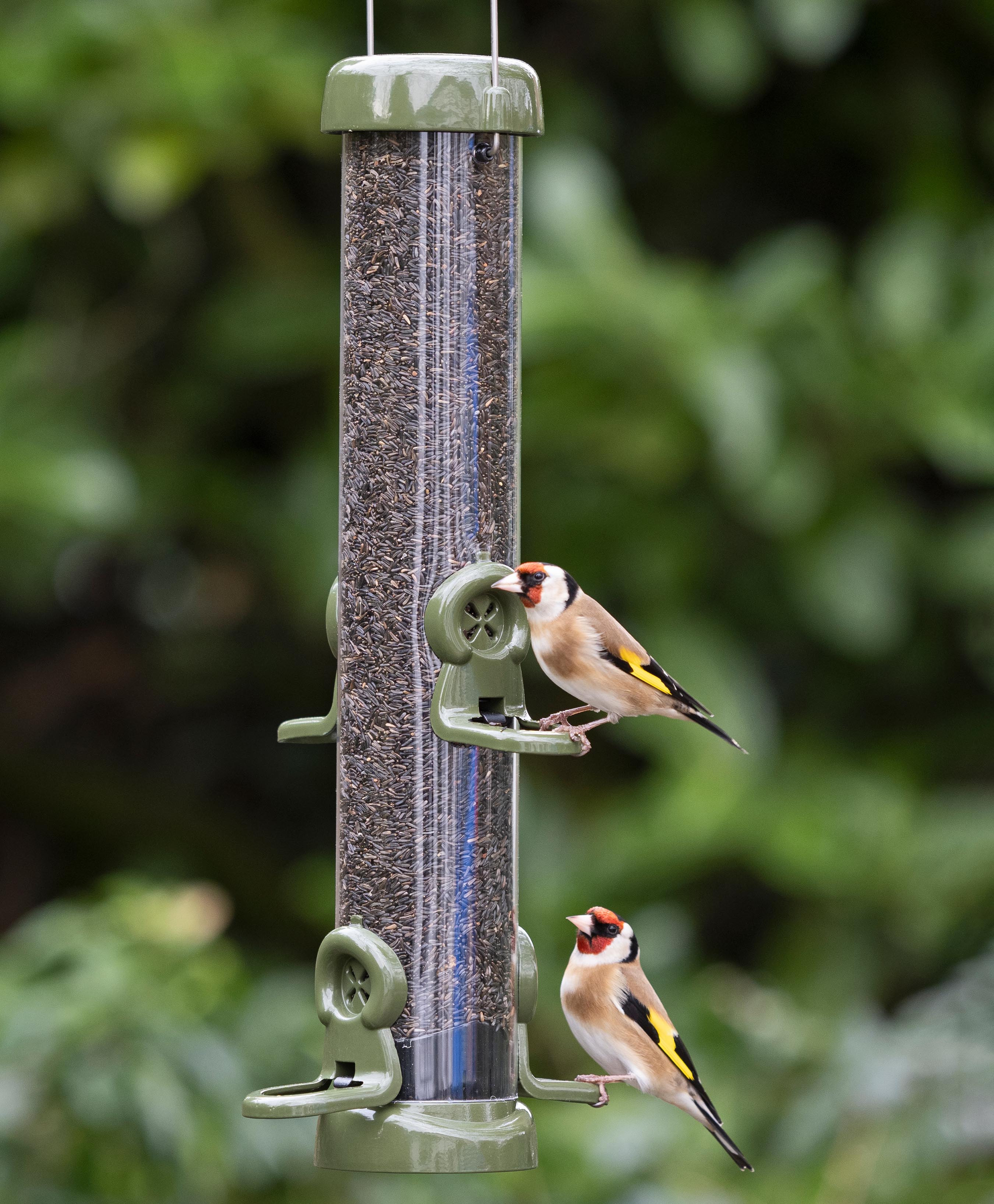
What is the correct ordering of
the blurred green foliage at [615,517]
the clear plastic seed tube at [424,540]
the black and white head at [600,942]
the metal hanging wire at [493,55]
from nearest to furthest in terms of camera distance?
the metal hanging wire at [493,55] < the clear plastic seed tube at [424,540] < the black and white head at [600,942] < the blurred green foliage at [615,517]

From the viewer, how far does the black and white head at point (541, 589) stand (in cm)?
369

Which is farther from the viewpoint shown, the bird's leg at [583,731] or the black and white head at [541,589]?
the black and white head at [541,589]

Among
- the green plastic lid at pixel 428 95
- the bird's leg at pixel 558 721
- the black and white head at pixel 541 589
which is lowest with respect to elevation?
the bird's leg at pixel 558 721

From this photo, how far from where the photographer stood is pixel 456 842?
3.82m

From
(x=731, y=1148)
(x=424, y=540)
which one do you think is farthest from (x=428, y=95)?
(x=731, y=1148)

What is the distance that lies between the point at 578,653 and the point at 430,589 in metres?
0.32

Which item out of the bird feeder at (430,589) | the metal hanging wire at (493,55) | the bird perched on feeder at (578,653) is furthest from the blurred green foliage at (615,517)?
the metal hanging wire at (493,55)

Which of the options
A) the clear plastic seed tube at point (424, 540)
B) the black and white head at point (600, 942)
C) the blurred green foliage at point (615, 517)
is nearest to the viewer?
the clear plastic seed tube at point (424, 540)

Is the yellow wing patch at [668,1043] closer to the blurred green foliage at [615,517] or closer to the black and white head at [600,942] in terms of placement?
the black and white head at [600,942]

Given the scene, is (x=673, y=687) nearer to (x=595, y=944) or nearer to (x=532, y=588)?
(x=532, y=588)

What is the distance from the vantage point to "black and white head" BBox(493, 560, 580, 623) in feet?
12.1

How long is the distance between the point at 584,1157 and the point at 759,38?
401 cm

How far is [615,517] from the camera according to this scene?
285 inches

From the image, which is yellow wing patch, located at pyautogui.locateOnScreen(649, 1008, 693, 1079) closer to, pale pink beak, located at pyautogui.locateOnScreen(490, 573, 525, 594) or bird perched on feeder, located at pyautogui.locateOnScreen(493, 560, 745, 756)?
bird perched on feeder, located at pyautogui.locateOnScreen(493, 560, 745, 756)
